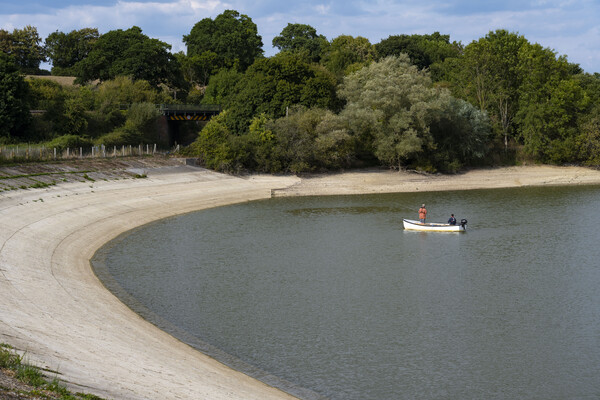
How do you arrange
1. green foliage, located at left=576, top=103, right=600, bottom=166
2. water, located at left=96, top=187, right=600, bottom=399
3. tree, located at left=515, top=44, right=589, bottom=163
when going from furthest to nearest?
tree, located at left=515, top=44, right=589, bottom=163
green foliage, located at left=576, top=103, right=600, bottom=166
water, located at left=96, top=187, right=600, bottom=399

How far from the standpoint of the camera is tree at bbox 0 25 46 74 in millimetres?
128500

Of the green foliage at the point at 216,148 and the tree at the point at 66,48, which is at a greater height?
the tree at the point at 66,48

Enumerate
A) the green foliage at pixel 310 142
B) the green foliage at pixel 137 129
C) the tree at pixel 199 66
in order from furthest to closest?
1. the tree at pixel 199 66
2. the green foliage at pixel 310 142
3. the green foliage at pixel 137 129

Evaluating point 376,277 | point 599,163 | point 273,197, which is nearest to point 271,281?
point 376,277

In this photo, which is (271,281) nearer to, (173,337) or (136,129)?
(173,337)

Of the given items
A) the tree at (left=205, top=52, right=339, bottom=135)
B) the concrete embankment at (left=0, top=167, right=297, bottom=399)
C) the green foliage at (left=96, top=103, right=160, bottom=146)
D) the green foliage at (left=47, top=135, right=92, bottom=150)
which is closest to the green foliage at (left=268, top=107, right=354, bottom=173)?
the tree at (left=205, top=52, right=339, bottom=135)

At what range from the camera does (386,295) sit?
34500 millimetres

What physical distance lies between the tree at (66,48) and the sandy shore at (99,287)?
7096 cm

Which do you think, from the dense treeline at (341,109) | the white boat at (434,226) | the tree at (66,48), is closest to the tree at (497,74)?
the dense treeline at (341,109)

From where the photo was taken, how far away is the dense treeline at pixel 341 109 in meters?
80.2

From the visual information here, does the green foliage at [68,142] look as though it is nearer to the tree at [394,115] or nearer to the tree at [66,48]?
the tree at [394,115]

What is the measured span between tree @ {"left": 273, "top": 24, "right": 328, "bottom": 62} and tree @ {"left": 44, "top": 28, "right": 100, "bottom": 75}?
5068 cm

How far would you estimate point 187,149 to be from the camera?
83.4 m

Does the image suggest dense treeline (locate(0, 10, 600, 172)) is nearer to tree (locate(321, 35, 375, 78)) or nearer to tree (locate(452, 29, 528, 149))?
tree (locate(452, 29, 528, 149))
